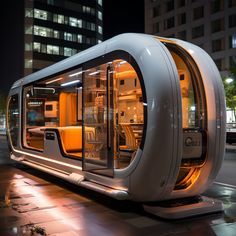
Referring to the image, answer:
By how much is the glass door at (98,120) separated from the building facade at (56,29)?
69394 mm

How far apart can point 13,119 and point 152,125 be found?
28.7ft

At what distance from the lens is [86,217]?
6.61m

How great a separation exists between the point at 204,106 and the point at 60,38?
77.4 m

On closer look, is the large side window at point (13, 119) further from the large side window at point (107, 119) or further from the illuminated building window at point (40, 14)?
the illuminated building window at point (40, 14)

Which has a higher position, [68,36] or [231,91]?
[68,36]

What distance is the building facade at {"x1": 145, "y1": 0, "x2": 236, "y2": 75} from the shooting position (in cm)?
5119

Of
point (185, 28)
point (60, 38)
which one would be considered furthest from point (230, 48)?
point (60, 38)

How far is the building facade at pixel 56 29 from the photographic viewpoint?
76.5 m

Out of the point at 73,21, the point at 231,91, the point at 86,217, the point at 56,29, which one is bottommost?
the point at 86,217

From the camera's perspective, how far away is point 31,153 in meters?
11.8

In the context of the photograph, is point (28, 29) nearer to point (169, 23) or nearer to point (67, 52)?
point (67, 52)

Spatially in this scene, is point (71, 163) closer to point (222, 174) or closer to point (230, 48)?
point (222, 174)

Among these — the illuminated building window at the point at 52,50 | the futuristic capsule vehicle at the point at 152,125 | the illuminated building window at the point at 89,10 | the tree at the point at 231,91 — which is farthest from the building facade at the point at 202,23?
the futuristic capsule vehicle at the point at 152,125

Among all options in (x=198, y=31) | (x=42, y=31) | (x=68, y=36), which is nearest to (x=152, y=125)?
(x=198, y=31)
